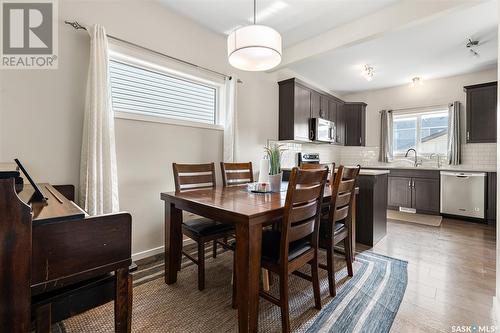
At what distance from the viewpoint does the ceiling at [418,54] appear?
2.82 meters

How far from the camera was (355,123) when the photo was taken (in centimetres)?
546

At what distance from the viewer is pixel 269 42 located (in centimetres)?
177

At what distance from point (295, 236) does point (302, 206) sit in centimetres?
18

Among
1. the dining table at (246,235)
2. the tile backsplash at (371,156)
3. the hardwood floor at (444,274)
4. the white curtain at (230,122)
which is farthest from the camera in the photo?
the tile backsplash at (371,156)

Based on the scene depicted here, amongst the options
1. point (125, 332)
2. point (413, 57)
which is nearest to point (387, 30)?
point (413, 57)

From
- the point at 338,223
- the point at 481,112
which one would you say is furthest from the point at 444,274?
the point at 481,112

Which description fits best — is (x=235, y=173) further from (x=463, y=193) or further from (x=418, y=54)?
(x=463, y=193)

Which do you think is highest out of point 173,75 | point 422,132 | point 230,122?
point 173,75

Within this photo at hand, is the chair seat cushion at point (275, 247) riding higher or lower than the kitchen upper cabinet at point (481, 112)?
lower

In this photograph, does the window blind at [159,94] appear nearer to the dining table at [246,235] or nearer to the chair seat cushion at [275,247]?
the dining table at [246,235]

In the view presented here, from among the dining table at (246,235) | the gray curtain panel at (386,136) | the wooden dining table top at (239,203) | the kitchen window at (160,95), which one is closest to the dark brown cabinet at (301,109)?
the gray curtain panel at (386,136)

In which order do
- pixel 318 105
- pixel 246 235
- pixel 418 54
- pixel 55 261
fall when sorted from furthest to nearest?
pixel 318 105, pixel 418 54, pixel 246 235, pixel 55 261

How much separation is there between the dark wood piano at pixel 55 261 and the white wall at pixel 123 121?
113 centimetres

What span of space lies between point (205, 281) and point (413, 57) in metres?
4.36
